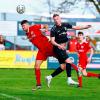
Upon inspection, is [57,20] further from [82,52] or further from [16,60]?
[16,60]

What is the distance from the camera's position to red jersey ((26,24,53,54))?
18281 millimetres

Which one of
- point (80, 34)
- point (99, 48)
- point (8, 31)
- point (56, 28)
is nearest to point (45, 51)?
point (56, 28)

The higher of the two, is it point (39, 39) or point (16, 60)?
point (39, 39)

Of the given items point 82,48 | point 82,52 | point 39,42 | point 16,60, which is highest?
point 39,42

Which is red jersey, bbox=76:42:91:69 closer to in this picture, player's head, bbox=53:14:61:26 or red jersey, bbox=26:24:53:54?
red jersey, bbox=26:24:53:54

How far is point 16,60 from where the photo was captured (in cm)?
3312

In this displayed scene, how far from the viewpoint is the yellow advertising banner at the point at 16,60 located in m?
33.0

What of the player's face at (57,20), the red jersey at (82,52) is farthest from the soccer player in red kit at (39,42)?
the red jersey at (82,52)

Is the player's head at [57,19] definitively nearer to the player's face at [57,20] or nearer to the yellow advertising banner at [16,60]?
the player's face at [57,20]

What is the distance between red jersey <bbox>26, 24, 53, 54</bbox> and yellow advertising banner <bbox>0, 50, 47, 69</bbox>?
47.8ft

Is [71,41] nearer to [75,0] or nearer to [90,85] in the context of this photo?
[90,85]

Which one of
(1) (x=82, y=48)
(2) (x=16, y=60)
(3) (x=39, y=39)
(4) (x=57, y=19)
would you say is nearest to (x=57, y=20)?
(4) (x=57, y=19)

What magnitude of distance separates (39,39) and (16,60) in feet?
48.8

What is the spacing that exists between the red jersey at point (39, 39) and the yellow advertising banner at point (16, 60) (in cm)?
1458
